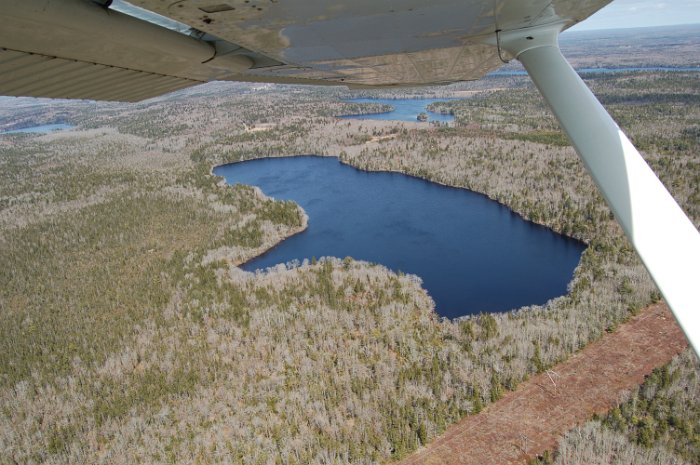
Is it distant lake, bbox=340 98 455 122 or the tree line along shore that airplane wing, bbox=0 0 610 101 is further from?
distant lake, bbox=340 98 455 122

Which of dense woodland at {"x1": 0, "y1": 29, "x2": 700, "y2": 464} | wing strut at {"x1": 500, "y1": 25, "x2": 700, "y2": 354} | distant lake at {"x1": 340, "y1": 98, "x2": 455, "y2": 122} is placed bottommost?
dense woodland at {"x1": 0, "y1": 29, "x2": 700, "y2": 464}

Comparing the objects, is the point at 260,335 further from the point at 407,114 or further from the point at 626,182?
the point at 407,114

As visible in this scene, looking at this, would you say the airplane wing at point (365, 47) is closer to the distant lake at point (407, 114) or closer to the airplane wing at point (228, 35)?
the airplane wing at point (228, 35)

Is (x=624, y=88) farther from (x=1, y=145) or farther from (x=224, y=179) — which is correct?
(x=1, y=145)

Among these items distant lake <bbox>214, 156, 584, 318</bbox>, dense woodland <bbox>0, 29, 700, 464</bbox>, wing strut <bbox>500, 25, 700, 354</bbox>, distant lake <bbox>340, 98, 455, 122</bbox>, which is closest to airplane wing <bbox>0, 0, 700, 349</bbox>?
wing strut <bbox>500, 25, 700, 354</bbox>

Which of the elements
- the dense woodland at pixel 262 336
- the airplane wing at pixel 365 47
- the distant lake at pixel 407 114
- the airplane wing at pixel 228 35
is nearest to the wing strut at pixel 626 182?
the airplane wing at pixel 365 47

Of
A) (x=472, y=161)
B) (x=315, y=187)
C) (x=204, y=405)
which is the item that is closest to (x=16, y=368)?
(x=204, y=405)

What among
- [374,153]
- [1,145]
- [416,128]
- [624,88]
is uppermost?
[624,88]
